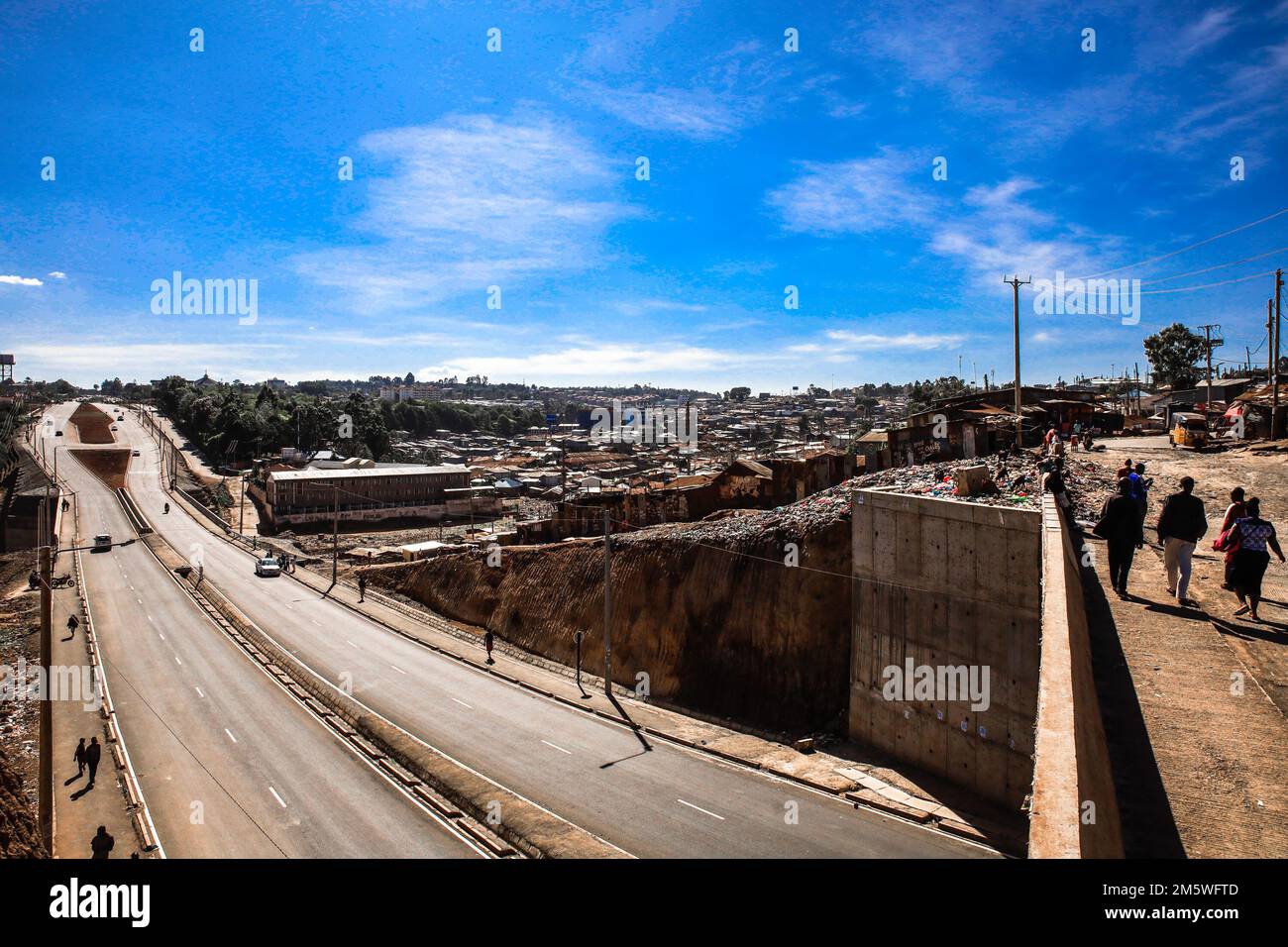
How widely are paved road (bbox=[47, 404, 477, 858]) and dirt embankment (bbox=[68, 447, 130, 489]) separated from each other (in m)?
54.0

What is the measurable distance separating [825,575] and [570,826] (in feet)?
37.0

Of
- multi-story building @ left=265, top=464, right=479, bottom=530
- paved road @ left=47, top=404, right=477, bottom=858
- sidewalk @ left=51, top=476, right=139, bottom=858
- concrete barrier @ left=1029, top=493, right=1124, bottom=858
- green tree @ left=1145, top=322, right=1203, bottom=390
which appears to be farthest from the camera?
green tree @ left=1145, top=322, right=1203, bottom=390

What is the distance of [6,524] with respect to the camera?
5900 cm

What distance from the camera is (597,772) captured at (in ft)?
59.1

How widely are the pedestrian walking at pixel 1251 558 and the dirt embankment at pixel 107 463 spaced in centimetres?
8875

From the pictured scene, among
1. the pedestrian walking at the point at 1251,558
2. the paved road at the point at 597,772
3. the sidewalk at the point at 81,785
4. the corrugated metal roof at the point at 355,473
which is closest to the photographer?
the pedestrian walking at the point at 1251,558

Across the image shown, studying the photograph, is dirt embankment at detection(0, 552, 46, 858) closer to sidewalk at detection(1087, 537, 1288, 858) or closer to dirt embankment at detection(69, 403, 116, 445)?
sidewalk at detection(1087, 537, 1288, 858)

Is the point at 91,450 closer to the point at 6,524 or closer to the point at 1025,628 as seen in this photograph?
the point at 6,524

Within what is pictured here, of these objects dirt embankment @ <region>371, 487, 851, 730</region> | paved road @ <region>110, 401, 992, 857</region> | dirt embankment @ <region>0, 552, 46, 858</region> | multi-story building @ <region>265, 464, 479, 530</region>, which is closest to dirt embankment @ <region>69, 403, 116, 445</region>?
multi-story building @ <region>265, 464, 479, 530</region>

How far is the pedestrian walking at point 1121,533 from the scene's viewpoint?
952 centimetres

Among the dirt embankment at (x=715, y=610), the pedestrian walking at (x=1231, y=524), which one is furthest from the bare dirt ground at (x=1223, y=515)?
the dirt embankment at (x=715, y=610)

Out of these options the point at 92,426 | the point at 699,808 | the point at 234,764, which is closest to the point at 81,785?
the point at 234,764

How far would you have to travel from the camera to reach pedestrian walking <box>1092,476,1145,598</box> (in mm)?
9523

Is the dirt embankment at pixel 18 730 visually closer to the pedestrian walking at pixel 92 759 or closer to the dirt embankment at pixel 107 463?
the pedestrian walking at pixel 92 759
